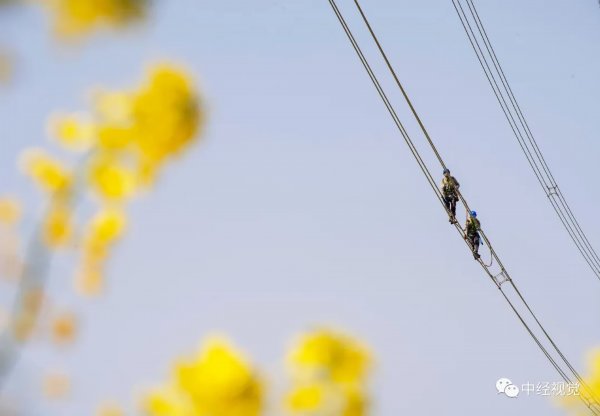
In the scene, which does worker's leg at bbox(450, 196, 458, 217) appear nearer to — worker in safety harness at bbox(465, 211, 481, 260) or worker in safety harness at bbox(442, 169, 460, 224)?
worker in safety harness at bbox(442, 169, 460, 224)

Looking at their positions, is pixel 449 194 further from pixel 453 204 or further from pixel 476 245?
pixel 476 245

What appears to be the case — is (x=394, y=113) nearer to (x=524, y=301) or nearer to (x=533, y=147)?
(x=524, y=301)

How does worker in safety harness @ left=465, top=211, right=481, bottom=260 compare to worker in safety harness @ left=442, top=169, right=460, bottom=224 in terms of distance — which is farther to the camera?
worker in safety harness @ left=465, top=211, right=481, bottom=260

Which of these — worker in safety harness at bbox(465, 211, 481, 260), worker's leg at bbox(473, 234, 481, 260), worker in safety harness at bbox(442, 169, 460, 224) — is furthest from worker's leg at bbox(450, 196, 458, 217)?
worker's leg at bbox(473, 234, 481, 260)

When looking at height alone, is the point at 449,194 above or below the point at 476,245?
above

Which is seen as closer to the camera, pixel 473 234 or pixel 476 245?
pixel 476 245

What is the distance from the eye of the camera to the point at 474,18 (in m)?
11.3

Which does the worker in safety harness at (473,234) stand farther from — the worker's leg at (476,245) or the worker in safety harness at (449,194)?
the worker in safety harness at (449,194)

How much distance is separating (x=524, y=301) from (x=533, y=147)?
555 cm

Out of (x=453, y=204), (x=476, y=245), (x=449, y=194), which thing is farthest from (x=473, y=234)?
(x=449, y=194)

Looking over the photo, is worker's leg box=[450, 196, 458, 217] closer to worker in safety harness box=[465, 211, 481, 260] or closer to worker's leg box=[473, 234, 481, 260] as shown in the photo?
worker in safety harness box=[465, 211, 481, 260]

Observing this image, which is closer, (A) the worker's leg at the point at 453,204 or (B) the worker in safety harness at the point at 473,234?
(A) the worker's leg at the point at 453,204

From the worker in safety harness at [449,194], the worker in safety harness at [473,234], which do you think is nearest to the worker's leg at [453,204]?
the worker in safety harness at [449,194]

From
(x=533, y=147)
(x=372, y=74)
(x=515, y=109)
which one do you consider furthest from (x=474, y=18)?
(x=372, y=74)
